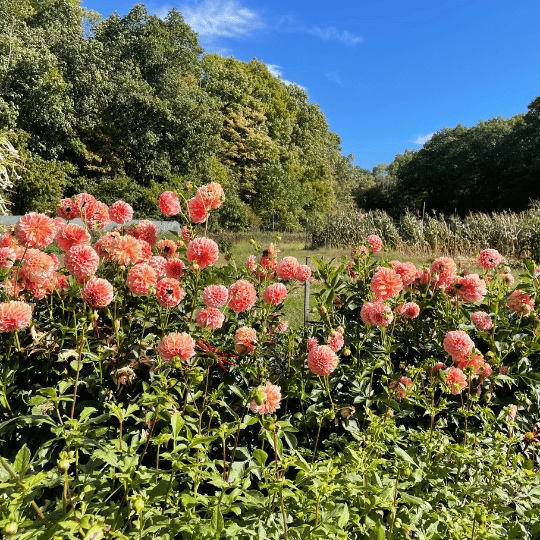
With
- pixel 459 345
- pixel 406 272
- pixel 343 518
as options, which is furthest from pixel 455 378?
pixel 343 518

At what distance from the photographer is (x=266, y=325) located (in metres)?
1.56

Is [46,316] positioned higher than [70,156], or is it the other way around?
[70,156]

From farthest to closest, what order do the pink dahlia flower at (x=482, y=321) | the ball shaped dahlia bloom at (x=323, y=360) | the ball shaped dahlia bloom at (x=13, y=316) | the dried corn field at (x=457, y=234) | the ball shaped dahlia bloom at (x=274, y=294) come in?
the dried corn field at (x=457, y=234) < the pink dahlia flower at (x=482, y=321) < the ball shaped dahlia bloom at (x=274, y=294) < the ball shaped dahlia bloom at (x=323, y=360) < the ball shaped dahlia bloom at (x=13, y=316)

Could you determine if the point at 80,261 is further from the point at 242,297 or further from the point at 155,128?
the point at 155,128

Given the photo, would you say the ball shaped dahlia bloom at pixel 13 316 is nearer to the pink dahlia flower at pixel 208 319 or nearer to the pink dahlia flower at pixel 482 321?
the pink dahlia flower at pixel 208 319

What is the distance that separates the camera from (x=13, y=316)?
3.72ft

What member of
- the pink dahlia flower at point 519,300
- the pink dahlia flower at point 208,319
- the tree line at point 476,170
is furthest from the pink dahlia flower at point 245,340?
the tree line at point 476,170

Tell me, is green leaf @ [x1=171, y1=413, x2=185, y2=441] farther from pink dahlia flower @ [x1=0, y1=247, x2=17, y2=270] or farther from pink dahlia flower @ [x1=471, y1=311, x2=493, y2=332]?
pink dahlia flower @ [x1=471, y1=311, x2=493, y2=332]

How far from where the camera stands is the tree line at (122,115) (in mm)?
15023

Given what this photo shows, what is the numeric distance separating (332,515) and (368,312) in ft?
2.40

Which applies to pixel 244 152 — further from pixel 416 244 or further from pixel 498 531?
pixel 498 531

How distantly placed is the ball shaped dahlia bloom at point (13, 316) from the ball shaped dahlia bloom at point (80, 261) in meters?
0.17

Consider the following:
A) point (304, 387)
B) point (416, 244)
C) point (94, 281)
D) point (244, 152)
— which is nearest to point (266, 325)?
point (304, 387)

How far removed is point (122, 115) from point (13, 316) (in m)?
18.4
